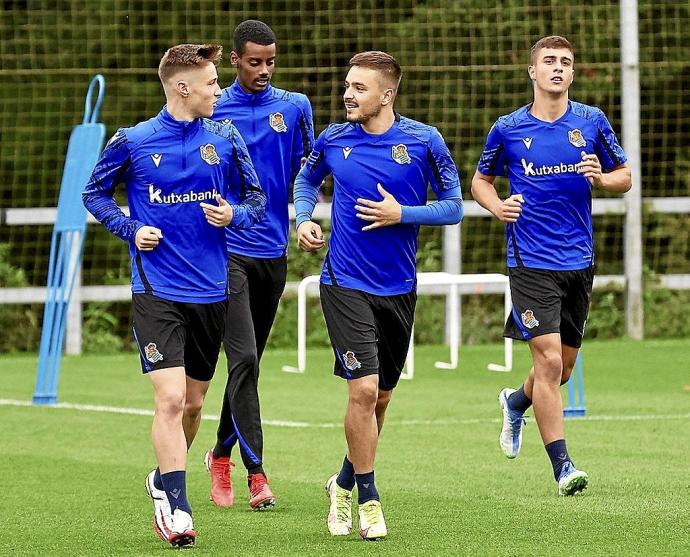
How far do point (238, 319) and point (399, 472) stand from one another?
143cm

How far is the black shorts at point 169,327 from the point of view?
6336 mm

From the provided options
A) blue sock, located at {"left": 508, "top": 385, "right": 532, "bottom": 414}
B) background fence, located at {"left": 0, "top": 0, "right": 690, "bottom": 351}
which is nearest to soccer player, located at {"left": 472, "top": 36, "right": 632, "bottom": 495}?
blue sock, located at {"left": 508, "top": 385, "right": 532, "bottom": 414}

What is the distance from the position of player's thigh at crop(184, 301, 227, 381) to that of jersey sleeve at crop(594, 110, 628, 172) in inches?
91.1

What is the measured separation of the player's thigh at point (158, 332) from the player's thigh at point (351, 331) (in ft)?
2.04

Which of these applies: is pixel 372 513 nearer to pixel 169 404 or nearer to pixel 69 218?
pixel 169 404

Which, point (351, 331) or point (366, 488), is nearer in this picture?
point (366, 488)

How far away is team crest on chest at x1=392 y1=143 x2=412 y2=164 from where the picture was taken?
6707 millimetres

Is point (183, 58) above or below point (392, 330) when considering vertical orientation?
above

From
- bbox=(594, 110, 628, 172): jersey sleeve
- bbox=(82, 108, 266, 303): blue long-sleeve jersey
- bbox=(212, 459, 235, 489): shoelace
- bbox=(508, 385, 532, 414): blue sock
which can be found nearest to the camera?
bbox=(82, 108, 266, 303): blue long-sleeve jersey

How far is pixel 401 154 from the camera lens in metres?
6.71

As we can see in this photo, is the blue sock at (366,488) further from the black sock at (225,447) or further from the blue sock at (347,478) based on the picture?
the black sock at (225,447)

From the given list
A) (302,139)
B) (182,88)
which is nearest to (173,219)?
(182,88)

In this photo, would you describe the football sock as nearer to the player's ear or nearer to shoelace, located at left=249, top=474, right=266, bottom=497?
shoelace, located at left=249, top=474, right=266, bottom=497

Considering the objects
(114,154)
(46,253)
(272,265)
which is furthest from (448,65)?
(114,154)
